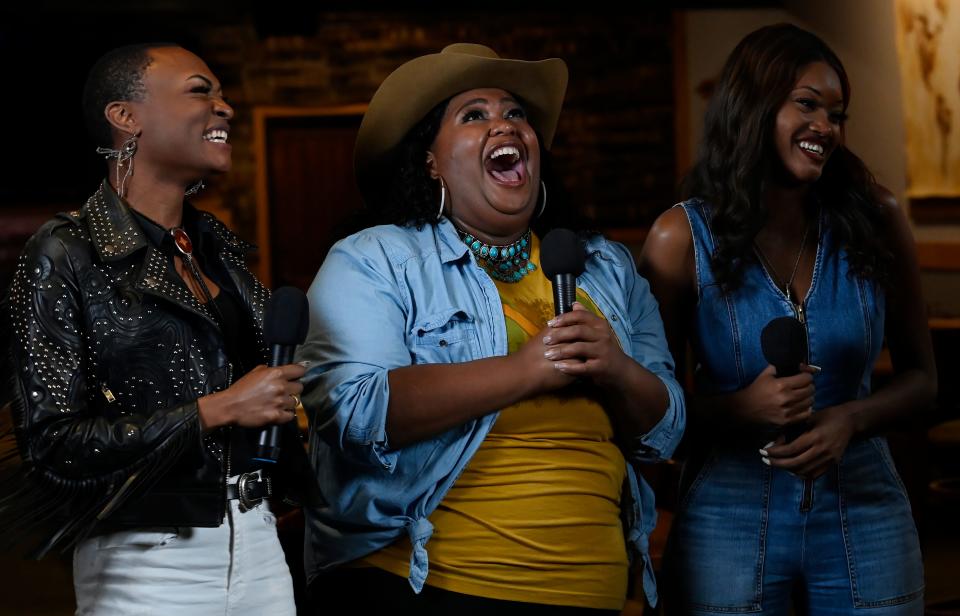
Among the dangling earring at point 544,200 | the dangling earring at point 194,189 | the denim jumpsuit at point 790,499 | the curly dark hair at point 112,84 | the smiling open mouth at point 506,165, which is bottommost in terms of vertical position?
the denim jumpsuit at point 790,499

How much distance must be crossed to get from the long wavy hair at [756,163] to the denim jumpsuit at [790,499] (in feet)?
0.11

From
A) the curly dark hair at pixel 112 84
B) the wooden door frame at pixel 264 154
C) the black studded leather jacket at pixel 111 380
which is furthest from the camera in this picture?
the wooden door frame at pixel 264 154

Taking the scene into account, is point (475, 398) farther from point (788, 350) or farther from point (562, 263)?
point (788, 350)

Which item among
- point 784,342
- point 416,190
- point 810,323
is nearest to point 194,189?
point 416,190

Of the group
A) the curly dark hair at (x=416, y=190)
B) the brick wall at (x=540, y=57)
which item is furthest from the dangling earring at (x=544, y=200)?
the brick wall at (x=540, y=57)

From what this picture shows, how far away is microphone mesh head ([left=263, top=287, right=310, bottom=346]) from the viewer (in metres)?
1.64

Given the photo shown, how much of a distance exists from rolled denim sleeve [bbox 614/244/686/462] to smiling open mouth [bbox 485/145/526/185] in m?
0.24

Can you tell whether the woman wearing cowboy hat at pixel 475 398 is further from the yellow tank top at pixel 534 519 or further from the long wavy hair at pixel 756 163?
the long wavy hair at pixel 756 163

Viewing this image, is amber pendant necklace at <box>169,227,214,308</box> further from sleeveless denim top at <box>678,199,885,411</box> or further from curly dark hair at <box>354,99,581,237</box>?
sleeveless denim top at <box>678,199,885,411</box>

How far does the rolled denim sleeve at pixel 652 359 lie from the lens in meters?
2.00

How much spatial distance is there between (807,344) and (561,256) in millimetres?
553

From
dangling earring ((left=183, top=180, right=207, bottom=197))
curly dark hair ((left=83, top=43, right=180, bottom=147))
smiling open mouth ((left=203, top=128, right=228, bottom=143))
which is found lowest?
dangling earring ((left=183, top=180, right=207, bottom=197))

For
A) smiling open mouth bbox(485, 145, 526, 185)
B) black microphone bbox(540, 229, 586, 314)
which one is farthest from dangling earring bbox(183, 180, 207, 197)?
black microphone bbox(540, 229, 586, 314)

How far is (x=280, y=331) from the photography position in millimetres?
1640
